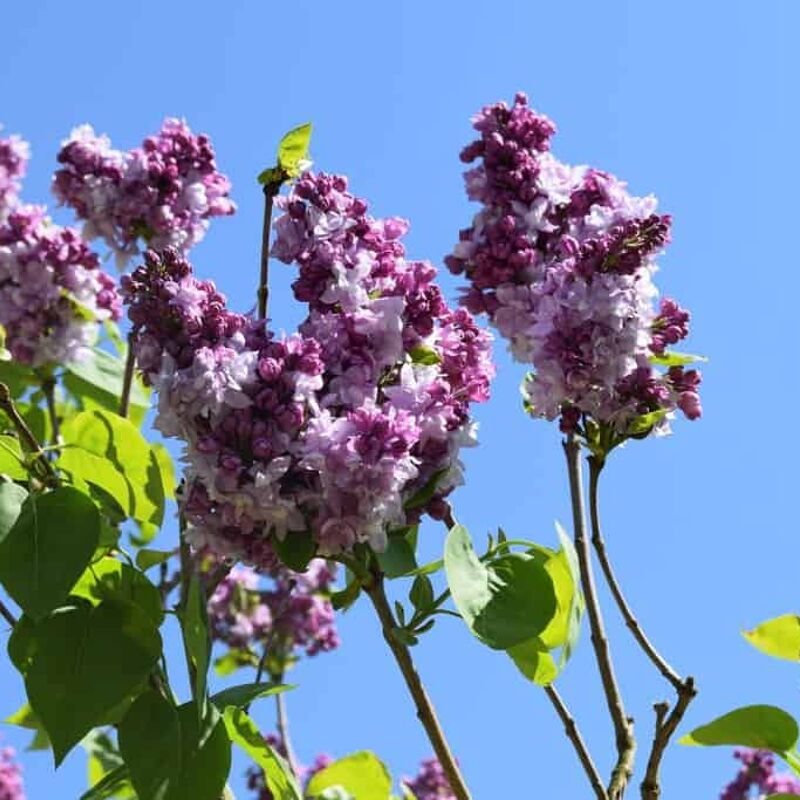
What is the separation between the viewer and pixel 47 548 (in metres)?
1.91

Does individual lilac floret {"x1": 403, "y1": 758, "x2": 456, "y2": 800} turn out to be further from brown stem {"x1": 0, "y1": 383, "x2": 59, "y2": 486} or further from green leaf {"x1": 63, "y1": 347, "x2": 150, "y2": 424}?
brown stem {"x1": 0, "y1": 383, "x2": 59, "y2": 486}

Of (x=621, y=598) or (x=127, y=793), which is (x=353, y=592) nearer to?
(x=621, y=598)

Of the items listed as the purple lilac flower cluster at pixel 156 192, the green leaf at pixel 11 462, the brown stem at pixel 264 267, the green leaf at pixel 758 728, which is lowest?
the green leaf at pixel 758 728

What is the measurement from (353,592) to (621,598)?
40 centimetres

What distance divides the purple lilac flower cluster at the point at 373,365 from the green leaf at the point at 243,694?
27cm

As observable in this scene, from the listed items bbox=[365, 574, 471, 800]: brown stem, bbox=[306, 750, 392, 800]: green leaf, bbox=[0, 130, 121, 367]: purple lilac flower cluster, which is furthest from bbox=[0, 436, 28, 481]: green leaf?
bbox=[0, 130, 121, 367]: purple lilac flower cluster

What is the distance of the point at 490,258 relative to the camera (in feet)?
8.30

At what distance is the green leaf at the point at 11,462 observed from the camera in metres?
2.13

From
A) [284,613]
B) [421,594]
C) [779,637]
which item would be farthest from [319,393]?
[284,613]

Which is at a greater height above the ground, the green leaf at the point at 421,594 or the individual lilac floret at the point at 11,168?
the individual lilac floret at the point at 11,168

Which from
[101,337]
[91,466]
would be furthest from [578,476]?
[101,337]

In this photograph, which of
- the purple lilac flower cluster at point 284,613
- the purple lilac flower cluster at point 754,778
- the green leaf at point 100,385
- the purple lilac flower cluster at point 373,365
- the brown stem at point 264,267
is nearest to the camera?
the purple lilac flower cluster at point 373,365

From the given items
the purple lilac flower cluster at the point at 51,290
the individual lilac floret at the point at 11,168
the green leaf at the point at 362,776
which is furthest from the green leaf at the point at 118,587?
the individual lilac floret at the point at 11,168

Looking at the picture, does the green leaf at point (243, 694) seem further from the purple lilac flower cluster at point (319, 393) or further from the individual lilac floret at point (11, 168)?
the individual lilac floret at point (11, 168)
